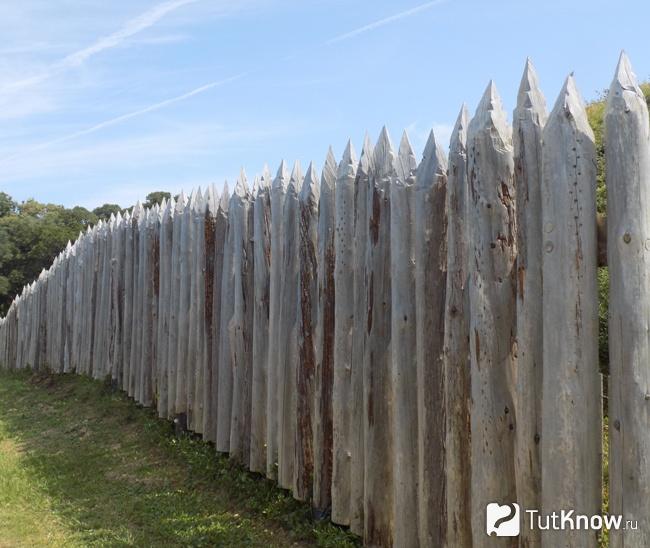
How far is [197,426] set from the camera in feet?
22.6

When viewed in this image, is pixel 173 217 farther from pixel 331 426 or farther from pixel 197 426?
pixel 331 426

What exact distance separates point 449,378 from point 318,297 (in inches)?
61.2

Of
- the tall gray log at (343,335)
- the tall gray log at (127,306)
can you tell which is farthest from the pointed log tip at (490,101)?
the tall gray log at (127,306)

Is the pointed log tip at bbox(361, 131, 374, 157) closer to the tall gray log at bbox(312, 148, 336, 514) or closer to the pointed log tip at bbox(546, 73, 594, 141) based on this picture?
the tall gray log at bbox(312, 148, 336, 514)

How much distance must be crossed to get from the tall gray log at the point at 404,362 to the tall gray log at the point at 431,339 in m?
0.10

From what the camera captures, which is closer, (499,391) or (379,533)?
(499,391)

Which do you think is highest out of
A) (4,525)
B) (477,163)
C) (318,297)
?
(477,163)

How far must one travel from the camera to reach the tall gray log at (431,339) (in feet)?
12.1

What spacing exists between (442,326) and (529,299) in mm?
694

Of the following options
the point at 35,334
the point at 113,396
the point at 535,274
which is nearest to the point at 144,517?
the point at 535,274

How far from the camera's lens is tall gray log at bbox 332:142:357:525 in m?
4.53

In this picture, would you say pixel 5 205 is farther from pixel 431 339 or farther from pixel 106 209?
pixel 431 339

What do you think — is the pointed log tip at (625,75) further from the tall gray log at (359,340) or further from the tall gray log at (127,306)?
the tall gray log at (127,306)

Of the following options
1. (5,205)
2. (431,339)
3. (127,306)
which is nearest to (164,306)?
(127,306)
